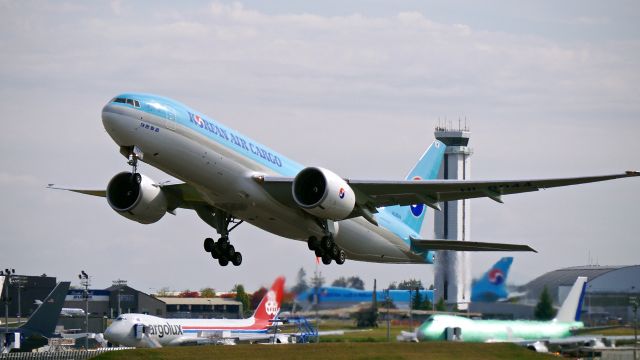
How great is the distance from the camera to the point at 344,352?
52.9 metres

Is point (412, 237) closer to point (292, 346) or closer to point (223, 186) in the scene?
point (292, 346)

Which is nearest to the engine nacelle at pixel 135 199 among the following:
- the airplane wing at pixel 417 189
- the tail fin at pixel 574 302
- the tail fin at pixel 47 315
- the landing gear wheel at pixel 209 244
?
the landing gear wheel at pixel 209 244

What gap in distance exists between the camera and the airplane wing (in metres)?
41.6

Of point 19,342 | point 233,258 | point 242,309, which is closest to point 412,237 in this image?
point 233,258

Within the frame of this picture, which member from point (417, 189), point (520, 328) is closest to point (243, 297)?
point (520, 328)

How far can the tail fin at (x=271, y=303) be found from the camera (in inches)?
2379

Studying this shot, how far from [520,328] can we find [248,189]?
23.0m

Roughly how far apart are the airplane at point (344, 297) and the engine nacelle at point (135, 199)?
1668 centimetres

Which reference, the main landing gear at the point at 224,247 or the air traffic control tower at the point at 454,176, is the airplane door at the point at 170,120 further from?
the air traffic control tower at the point at 454,176

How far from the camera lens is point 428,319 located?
60.3 m

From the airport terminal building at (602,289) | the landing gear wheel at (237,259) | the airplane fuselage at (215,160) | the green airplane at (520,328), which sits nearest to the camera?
Result: the airplane fuselage at (215,160)

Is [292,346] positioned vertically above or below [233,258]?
below

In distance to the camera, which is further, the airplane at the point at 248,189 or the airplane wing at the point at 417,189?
the airplane wing at the point at 417,189

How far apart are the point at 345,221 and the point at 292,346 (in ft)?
33.3
